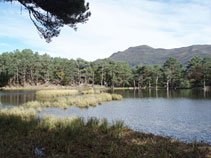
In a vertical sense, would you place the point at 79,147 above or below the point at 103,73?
below

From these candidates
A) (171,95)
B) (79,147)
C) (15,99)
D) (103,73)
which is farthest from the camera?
(103,73)

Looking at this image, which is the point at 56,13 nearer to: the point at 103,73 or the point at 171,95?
the point at 171,95

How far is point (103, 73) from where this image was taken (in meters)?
83.1

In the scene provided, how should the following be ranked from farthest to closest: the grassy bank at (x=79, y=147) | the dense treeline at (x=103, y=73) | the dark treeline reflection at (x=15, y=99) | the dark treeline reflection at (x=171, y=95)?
1. the dense treeline at (x=103, y=73)
2. the dark treeline reflection at (x=171, y=95)
3. the dark treeline reflection at (x=15, y=99)
4. the grassy bank at (x=79, y=147)

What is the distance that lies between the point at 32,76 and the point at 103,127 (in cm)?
7547

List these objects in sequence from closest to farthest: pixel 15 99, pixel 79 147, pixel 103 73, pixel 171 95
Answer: pixel 79 147 → pixel 15 99 → pixel 171 95 → pixel 103 73

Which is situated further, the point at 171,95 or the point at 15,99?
the point at 171,95

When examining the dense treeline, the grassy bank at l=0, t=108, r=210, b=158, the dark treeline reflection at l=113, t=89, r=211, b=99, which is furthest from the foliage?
the dense treeline

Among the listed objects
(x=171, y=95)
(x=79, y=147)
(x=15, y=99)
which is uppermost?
(x=79, y=147)

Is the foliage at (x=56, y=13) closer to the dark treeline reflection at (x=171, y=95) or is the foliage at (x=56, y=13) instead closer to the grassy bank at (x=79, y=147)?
the grassy bank at (x=79, y=147)

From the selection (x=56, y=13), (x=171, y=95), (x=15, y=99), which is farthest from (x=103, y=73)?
(x=56, y=13)

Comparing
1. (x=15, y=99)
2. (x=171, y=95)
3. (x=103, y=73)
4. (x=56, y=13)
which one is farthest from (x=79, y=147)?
(x=103, y=73)

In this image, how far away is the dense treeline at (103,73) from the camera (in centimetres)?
7088

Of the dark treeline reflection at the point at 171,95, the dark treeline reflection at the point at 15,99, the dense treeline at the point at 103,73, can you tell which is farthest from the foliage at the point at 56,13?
the dense treeline at the point at 103,73
